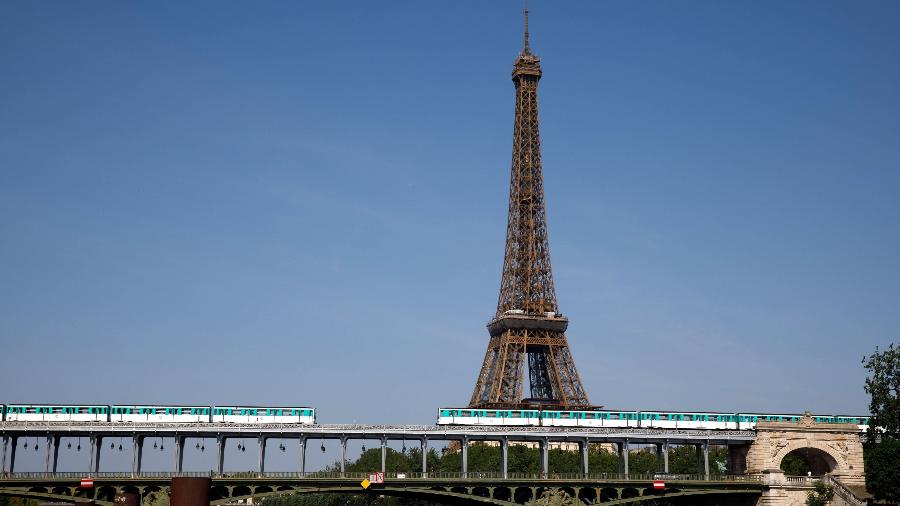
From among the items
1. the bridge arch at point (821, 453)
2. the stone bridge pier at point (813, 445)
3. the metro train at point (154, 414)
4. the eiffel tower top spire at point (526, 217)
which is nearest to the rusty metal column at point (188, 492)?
the metro train at point (154, 414)

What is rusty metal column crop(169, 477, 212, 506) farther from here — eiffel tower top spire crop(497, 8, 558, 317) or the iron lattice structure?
eiffel tower top spire crop(497, 8, 558, 317)

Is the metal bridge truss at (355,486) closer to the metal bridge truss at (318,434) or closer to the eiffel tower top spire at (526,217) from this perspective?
the metal bridge truss at (318,434)

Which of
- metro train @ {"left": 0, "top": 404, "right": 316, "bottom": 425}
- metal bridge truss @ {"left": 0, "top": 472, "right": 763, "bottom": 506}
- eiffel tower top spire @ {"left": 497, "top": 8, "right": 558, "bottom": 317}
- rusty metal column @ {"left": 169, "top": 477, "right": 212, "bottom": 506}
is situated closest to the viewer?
rusty metal column @ {"left": 169, "top": 477, "right": 212, "bottom": 506}

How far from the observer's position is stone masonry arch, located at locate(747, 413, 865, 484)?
11569 cm

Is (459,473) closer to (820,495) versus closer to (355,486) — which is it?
(355,486)

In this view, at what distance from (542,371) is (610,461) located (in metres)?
22.4

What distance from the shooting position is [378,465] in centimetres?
18188

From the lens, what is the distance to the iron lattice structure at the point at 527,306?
144 metres

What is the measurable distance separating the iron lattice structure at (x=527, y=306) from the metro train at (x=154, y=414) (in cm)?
3661

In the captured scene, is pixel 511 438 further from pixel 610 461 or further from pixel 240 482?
pixel 610 461

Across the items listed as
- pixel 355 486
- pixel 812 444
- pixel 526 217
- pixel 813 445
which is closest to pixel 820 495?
pixel 813 445

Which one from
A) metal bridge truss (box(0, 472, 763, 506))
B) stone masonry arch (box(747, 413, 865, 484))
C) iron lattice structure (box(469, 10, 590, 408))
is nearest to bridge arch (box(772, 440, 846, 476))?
stone masonry arch (box(747, 413, 865, 484))

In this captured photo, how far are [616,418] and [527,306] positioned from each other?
31448 millimetres

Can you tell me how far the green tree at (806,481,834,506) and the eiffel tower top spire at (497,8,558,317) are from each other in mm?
49438
